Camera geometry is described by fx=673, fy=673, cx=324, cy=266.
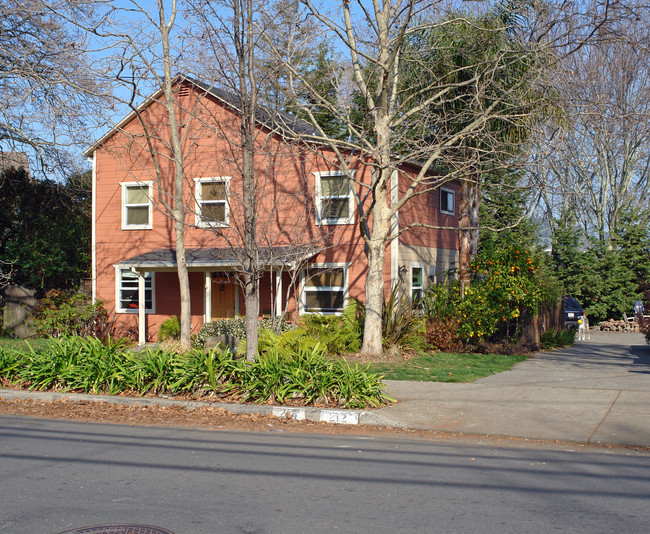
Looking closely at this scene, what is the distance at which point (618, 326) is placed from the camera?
29.8 metres

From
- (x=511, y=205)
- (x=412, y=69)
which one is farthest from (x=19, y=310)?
(x=511, y=205)

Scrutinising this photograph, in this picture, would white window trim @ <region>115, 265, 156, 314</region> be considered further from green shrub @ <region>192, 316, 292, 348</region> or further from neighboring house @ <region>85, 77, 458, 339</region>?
green shrub @ <region>192, 316, 292, 348</region>

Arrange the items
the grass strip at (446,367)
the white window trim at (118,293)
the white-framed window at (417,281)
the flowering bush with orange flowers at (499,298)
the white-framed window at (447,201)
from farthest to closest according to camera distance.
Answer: the white-framed window at (447,201)
the white window trim at (118,293)
the white-framed window at (417,281)
the flowering bush with orange flowers at (499,298)
the grass strip at (446,367)

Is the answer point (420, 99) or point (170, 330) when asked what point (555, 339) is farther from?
point (170, 330)

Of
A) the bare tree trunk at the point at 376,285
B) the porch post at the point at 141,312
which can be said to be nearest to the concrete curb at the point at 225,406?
the bare tree trunk at the point at 376,285

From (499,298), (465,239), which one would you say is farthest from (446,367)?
(465,239)

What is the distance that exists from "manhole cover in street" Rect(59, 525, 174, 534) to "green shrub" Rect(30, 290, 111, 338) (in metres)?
14.8

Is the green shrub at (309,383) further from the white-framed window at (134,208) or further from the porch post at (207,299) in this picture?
the white-framed window at (134,208)

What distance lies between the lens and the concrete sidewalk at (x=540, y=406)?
8.73 m

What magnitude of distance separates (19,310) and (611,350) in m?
17.8

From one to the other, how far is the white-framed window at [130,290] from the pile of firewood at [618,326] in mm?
20168

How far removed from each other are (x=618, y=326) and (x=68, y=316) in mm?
22848

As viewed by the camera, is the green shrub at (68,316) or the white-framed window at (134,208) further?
the white-framed window at (134,208)

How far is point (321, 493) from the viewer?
5922 millimetres
